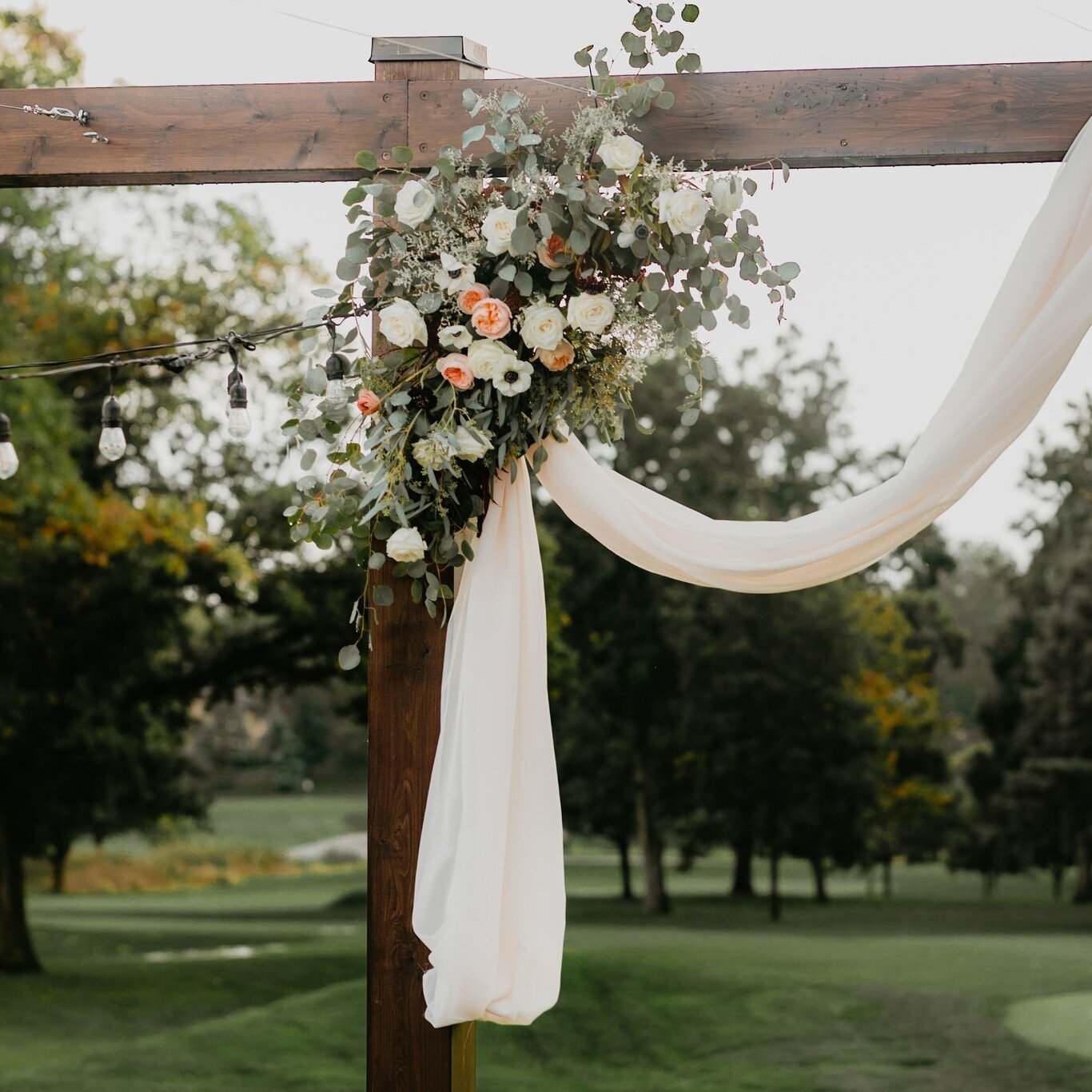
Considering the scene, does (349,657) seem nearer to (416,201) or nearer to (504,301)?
(504,301)

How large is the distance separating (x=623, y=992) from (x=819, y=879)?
3.59 meters

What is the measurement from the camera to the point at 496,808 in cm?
231

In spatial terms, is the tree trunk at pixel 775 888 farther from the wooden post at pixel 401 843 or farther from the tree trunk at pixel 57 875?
the wooden post at pixel 401 843

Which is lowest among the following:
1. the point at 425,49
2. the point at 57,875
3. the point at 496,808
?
the point at 57,875

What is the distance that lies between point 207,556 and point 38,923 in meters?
3.62

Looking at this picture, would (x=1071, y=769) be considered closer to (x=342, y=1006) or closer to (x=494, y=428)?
(x=342, y=1006)

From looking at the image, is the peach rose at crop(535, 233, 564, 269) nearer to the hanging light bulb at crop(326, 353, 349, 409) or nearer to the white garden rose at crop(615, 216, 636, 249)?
the white garden rose at crop(615, 216, 636, 249)

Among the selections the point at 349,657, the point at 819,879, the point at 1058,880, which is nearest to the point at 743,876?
the point at 819,879

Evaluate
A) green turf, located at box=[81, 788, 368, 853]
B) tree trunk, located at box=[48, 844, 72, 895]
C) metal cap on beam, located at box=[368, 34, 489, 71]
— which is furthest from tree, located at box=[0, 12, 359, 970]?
metal cap on beam, located at box=[368, 34, 489, 71]

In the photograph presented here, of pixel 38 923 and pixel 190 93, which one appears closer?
pixel 190 93

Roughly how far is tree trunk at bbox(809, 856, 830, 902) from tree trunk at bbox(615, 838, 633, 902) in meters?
1.68

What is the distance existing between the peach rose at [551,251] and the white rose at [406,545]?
1.87 ft

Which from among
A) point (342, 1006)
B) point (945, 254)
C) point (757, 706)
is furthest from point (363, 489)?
point (945, 254)

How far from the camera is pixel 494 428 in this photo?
2.38 metres
